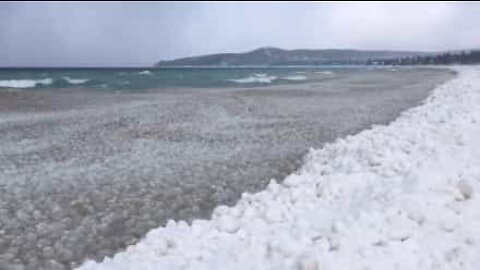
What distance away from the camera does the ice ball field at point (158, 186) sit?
6738mm

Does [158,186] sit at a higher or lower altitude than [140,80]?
higher

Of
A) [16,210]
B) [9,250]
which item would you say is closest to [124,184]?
[16,210]

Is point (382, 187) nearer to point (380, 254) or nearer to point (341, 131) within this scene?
point (380, 254)

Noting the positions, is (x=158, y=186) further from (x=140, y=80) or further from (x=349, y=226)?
(x=140, y=80)

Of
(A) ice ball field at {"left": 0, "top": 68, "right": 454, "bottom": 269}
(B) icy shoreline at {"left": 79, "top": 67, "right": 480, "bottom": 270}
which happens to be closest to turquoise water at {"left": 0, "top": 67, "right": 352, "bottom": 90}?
(A) ice ball field at {"left": 0, "top": 68, "right": 454, "bottom": 269}

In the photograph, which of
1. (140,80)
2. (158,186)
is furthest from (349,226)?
(140,80)

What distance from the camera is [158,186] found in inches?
425

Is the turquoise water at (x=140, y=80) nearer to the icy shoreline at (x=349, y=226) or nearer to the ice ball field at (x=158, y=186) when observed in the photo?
the ice ball field at (x=158, y=186)

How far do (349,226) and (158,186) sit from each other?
5.31 metres

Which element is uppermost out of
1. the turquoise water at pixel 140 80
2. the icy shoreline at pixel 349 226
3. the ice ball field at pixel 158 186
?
the icy shoreline at pixel 349 226

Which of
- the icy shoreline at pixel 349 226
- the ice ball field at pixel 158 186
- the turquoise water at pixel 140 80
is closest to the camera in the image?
the icy shoreline at pixel 349 226

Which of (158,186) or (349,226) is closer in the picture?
(349,226)

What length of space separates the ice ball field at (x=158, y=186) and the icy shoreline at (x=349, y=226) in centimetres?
4

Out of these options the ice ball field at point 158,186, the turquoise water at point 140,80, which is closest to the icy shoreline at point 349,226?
the ice ball field at point 158,186
